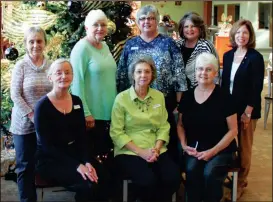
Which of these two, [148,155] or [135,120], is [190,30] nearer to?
[135,120]

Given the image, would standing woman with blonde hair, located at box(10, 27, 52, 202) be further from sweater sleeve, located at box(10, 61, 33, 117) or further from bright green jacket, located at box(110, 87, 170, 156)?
bright green jacket, located at box(110, 87, 170, 156)

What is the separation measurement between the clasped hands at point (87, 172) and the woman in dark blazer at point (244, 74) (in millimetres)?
955

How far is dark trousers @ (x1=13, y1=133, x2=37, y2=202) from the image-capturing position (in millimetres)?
2260

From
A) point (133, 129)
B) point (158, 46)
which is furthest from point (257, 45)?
point (133, 129)

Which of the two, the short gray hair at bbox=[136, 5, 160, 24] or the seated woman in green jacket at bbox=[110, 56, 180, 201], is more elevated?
the short gray hair at bbox=[136, 5, 160, 24]

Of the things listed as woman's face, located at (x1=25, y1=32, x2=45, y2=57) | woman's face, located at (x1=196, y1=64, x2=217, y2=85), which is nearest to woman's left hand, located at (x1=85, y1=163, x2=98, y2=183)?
→ woman's face, located at (x1=25, y1=32, x2=45, y2=57)

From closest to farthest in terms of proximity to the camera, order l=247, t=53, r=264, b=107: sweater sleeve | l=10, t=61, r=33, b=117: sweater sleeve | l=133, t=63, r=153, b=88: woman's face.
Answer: l=10, t=61, r=33, b=117: sweater sleeve < l=133, t=63, r=153, b=88: woman's face < l=247, t=53, r=264, b=107: sweater sleeve

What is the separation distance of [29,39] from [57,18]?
25.5 inches

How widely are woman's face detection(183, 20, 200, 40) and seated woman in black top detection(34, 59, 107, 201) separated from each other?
2.75 feet

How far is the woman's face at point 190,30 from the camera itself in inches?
101

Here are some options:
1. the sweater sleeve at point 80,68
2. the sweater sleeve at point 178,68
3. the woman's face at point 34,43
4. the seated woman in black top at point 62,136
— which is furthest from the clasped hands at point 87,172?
the sweater sleeve at point 178,68

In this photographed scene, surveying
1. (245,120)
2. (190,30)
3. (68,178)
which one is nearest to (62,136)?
(68,178)

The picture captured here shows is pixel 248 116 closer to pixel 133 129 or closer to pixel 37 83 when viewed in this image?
pixel 133 129

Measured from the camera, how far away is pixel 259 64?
2545 millimetres
